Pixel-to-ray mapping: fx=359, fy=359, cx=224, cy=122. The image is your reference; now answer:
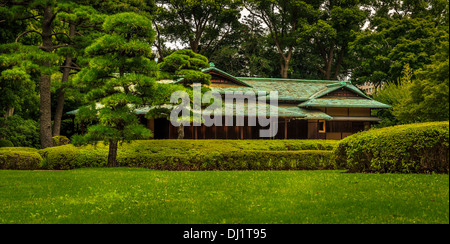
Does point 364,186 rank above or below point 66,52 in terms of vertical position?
below

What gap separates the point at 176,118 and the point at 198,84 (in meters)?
2.87

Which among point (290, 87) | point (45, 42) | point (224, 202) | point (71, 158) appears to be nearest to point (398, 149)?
point (224, 202)

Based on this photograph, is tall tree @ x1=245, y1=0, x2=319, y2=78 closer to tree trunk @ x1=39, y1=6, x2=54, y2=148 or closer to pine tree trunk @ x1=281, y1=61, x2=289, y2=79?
pine tree trunk @ x1=281, y1=61, x2=289, y2=79

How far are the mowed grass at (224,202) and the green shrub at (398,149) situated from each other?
4.27 ft

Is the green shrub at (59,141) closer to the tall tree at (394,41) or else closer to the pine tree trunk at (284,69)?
the tall tree at (394,41)

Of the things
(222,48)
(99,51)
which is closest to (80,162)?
(99,51)

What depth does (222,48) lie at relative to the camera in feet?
139

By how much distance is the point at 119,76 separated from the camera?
53.5 ft

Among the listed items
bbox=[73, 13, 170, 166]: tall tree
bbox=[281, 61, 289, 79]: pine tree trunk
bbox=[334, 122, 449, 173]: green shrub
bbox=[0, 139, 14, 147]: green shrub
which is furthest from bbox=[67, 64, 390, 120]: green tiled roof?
bbox=[334, 122, 449, 173]: green shrub

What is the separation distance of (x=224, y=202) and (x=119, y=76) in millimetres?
11339
